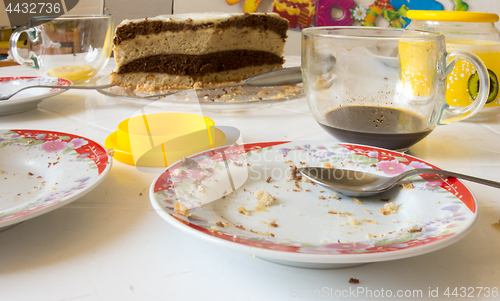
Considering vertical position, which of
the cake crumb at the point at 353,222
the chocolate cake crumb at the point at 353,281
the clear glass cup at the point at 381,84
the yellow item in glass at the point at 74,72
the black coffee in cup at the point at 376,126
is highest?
the clear glass cup at the point at 381,84

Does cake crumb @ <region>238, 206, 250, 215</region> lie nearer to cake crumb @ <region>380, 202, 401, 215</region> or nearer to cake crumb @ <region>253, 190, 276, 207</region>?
cake crumb @ <region>253, 190, 276, 207</region>

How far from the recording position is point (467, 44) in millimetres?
767

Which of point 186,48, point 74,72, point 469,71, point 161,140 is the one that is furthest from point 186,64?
point 469,71

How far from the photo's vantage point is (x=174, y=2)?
3.00 meters

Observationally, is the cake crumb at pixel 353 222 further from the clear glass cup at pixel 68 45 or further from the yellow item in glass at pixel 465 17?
the clear glass cup at pixel 68 45

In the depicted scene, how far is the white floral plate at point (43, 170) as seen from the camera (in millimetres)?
411

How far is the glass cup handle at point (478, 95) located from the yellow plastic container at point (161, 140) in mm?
371

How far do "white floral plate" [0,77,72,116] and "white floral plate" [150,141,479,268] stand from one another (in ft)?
1.83

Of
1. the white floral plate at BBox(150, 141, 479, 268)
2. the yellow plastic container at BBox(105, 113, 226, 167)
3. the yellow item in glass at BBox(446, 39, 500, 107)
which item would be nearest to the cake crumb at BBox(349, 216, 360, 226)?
the white floral plate at BBox(150, 141, 479, 268)

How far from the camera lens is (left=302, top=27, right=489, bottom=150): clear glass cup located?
22.7 inches

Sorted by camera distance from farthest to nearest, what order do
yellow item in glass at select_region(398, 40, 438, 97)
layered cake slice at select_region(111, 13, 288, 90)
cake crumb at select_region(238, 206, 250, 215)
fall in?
layered cake slice at select_region(111, 13, 288, 90)
yellow item in glass at select_region(398, 40, 438, 97)
cake crumb at select_region(238, 206, 250, 215)

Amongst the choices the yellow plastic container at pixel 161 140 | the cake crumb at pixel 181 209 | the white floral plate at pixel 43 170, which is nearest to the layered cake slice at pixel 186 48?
the yellow plastic container at pixel 161 140

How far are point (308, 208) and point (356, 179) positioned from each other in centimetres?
9

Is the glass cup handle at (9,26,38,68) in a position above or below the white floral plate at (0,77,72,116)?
above
